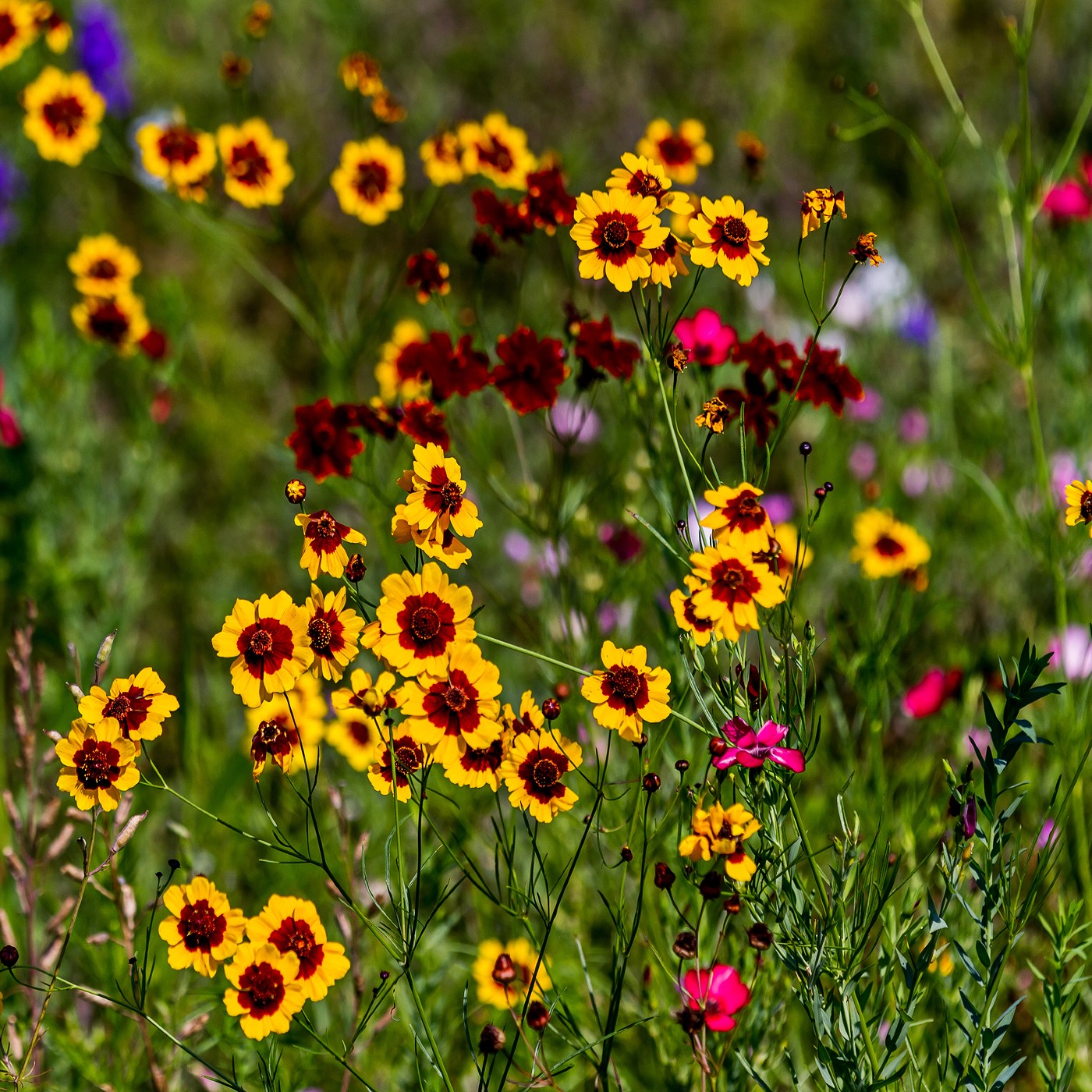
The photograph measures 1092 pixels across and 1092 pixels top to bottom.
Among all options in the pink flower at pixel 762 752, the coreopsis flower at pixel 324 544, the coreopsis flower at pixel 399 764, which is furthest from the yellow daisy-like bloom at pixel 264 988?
the pink flower at pixel 762 752

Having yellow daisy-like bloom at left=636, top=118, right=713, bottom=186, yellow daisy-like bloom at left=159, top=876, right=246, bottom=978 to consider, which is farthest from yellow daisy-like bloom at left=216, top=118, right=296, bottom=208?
yellow daisy-like bloom at left=159, top=876, right=246, bottom=978

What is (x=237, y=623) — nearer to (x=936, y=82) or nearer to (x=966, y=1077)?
(x=966, y=1077)

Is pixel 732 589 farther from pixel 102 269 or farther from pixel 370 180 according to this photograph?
pixel 102 269

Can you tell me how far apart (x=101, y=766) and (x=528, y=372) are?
2.65 feet

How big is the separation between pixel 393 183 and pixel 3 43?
929 millimetres

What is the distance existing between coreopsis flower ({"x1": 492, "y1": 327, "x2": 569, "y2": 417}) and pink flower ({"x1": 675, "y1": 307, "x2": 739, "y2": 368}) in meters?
0.25

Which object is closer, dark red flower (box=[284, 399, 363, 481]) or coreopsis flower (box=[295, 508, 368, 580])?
coreopsis flower (box=[295, 508, 368, 580])

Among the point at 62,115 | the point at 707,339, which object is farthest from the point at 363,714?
the point at 62,115

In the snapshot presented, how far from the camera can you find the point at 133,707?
1250mm

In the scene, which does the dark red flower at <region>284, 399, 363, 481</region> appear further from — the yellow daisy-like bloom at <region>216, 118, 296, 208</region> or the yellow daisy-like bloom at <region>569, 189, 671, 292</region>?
the yellow daisy-like bloom at <region>216, 118, 296, 208</region>

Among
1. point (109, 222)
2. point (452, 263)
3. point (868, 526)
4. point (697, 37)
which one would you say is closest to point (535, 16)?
point (697, 37)

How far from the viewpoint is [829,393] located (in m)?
1.60

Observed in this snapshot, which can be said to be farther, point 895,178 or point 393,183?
point 895,178

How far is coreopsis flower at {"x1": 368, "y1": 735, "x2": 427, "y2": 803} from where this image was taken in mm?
1274
